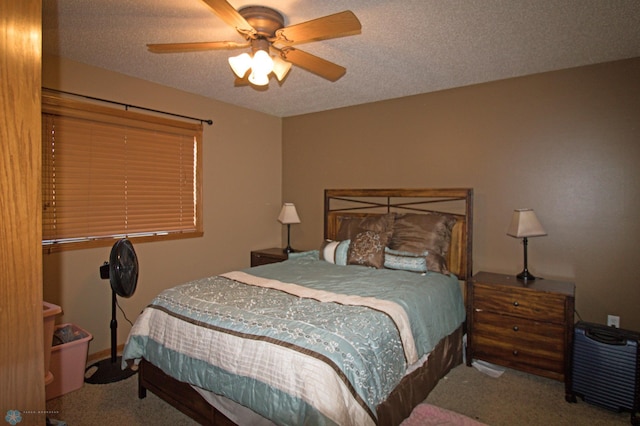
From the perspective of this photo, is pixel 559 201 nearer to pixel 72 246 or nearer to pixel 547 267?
pixel 547 267

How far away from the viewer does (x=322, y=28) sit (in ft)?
5.64

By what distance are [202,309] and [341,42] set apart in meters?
1.97

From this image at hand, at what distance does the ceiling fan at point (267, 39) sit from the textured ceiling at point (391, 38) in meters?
0.08

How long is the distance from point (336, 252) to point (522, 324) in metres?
1.64

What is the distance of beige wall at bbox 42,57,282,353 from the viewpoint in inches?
111

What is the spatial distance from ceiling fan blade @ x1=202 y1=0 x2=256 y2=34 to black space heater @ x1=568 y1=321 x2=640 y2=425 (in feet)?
9.44

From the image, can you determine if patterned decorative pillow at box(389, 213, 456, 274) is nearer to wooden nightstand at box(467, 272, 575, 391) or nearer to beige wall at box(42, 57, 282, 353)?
wooden nightstand at box(467, 272, 575, 391)

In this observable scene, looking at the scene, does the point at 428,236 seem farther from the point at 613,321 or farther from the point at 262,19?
the point at 262,19

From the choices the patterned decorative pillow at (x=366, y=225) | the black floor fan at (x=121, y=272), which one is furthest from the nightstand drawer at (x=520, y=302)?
the black floor fan at (x=121, y=272)

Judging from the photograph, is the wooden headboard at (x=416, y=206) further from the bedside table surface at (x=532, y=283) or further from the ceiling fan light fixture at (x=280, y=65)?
the ceiling fan light fixture at (x=280, y=65)

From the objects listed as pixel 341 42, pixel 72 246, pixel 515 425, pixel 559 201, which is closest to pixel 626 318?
pixel 559 201

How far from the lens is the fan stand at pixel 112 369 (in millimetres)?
2645

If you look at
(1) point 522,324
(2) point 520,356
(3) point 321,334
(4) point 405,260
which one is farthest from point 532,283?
(3) point 321,334

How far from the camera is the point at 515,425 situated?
6.95 feet
